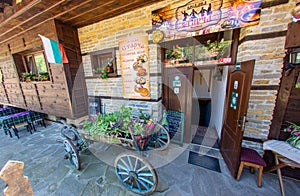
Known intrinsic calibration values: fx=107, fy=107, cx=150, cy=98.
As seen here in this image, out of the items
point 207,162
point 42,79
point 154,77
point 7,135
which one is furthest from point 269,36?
point 7,135

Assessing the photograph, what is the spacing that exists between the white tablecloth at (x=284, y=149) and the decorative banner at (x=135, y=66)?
2352 mm

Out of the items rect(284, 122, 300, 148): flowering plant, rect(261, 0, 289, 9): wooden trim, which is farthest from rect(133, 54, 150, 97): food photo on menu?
rect(284, 122, 300, 148): flowering plant

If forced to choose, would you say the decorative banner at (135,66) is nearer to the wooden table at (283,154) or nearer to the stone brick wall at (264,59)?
the stone brick wall at (264,59)

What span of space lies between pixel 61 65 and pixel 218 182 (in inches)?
174

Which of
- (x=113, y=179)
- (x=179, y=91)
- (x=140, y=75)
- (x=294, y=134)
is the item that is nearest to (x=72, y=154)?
(x=113, y=179)

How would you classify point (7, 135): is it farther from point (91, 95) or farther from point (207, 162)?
point (207, 162)

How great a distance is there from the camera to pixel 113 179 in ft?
6.31

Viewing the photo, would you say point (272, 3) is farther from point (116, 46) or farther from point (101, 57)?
point (101, 57)

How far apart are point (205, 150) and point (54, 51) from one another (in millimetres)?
4426

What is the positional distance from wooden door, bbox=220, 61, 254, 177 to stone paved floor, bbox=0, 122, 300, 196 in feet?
1.02

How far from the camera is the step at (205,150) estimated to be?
94.4 inches

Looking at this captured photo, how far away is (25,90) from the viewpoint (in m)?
4.04

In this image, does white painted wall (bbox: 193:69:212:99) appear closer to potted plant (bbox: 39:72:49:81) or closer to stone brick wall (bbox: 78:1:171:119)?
stone brick wall (bbox: 78:1:171:119)

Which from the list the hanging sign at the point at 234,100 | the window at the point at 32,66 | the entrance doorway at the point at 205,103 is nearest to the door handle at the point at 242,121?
the hanging sign at the point at 234,100
